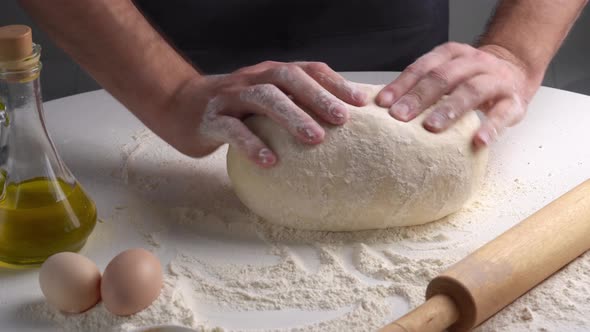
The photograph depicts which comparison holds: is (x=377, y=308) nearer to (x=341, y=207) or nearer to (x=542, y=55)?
(x=341, y=207)

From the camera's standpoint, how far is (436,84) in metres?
1.54

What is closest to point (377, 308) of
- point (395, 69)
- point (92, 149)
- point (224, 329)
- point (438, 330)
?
point (438, 330)

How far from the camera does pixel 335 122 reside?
4.72 feet

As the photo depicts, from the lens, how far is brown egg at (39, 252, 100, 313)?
122cm

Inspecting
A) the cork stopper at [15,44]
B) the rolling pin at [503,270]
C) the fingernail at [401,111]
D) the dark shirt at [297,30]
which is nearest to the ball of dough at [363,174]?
the fingernail at [401,111]

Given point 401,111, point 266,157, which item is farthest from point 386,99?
point 266,157

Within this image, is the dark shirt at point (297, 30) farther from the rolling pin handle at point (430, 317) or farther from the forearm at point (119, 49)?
the rolling pin handle at point (430, 317)

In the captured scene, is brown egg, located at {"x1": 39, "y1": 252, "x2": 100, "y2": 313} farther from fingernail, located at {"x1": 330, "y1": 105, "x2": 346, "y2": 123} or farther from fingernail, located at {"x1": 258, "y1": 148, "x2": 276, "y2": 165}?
fingernail, located at {"x1": 330, "y1": 105, "x2": 346, "y2": 123}

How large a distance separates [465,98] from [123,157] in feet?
2.51

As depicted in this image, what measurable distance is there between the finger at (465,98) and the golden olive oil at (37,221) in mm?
669

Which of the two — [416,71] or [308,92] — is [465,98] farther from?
[308,92]

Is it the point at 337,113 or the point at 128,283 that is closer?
the point at 128,283

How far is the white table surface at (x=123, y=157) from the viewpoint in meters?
1.41

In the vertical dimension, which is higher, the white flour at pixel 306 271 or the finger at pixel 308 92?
the finger at pixel 308 92
